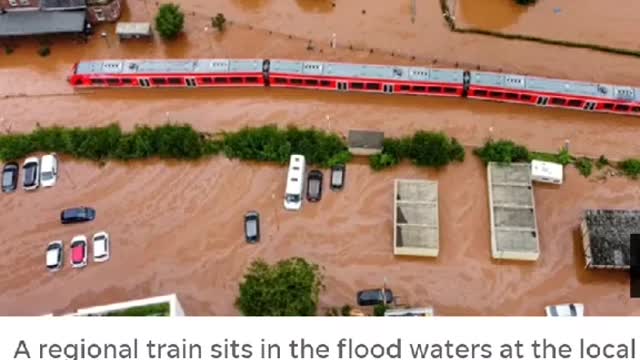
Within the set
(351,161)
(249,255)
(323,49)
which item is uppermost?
(323,49)

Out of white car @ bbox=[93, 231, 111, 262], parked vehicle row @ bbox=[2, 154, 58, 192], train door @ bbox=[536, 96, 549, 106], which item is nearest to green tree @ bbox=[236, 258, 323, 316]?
white car @ bbox=[93, 231, 111, 262]

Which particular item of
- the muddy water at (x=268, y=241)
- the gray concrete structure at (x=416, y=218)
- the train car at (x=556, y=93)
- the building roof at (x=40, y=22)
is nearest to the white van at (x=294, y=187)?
the muddy water at (x=268, y=241)

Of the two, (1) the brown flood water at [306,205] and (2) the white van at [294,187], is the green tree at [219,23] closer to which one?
(1) the brown flood water at [306,205]

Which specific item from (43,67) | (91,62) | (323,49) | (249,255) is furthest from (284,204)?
(43,67)

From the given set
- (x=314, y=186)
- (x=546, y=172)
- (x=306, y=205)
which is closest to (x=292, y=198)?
(x=306, y=205)

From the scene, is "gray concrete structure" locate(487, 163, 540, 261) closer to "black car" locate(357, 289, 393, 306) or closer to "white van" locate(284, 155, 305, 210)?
"black car" locate(357, 289, 393, 306)

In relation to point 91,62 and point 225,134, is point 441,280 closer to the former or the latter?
point 225,134
